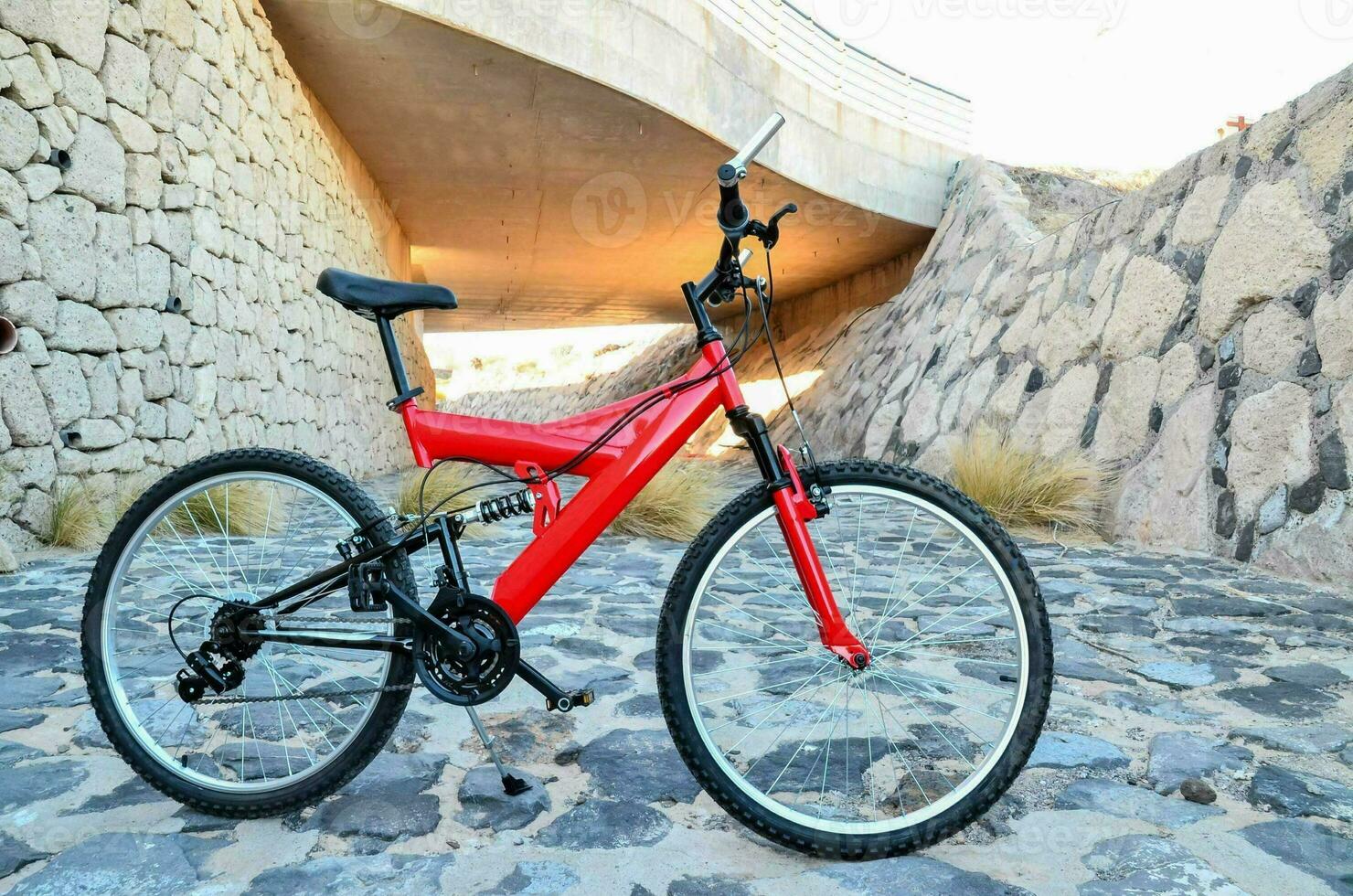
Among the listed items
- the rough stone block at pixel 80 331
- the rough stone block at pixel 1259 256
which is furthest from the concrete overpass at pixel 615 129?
the rough stone block at pixel 1259 256

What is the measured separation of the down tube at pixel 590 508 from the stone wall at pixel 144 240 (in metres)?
3.28

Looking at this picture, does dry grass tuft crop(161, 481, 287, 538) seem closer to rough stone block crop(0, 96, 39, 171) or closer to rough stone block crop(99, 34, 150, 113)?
rough stone block crop(0, 96, 39, 171)

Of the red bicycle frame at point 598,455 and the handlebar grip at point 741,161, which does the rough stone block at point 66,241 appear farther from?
the handlebar grip at point 741,161

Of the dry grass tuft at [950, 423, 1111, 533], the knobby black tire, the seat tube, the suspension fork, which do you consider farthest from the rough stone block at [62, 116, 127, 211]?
the dry grass tuft at [950, 423, 1111, 533]

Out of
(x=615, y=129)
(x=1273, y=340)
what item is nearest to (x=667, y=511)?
(x=1273, y=340)

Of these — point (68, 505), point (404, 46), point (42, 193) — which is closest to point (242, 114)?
point (404, 46)

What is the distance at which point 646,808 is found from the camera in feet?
5.51

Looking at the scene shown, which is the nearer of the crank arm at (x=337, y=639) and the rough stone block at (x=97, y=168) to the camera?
the crank arm at (x=337, y=639)

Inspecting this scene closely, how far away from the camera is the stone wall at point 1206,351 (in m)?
3.74

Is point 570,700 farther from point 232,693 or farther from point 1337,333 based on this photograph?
point 1337,333

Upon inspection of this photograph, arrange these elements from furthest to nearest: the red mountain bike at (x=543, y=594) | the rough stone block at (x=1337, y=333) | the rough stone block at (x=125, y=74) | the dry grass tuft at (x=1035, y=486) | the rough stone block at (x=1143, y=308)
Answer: the rough stone block at (x=1143, y=308), the dry grass tuft at (x=1035, y=486), the rough stone block at (x=125, y=74), the rough stone block at (x=1337, y=333), the red mountain bike at (x=543, y=594)

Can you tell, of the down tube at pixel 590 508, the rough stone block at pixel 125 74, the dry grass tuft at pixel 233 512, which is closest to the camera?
the down tube at pixel 590 508

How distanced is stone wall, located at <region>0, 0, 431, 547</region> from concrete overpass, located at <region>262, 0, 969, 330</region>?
960 millimetres

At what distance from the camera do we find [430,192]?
9523 millimetres
